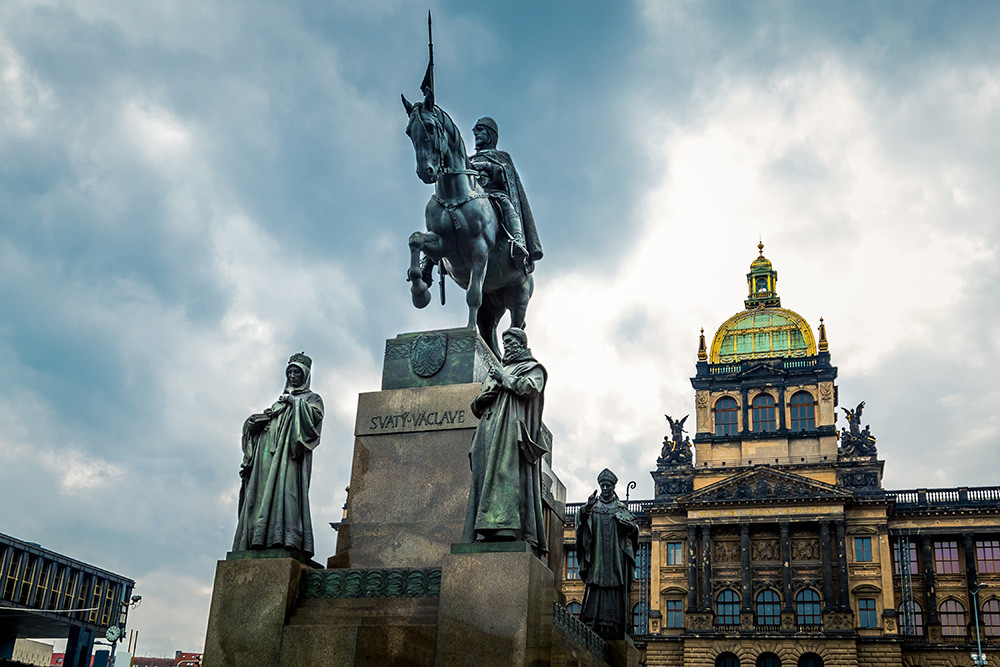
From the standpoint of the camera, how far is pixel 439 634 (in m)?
8.03

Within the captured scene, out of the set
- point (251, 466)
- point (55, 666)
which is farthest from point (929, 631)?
point (55, 666)

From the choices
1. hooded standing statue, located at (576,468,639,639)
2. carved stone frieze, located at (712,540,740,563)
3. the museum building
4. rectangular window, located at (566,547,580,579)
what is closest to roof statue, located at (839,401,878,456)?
the museum building

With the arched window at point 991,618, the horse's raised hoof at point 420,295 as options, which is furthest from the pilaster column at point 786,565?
the horse's raised hoof at point 420,295

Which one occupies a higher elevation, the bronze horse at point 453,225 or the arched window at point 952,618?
the arched window at point 952,618

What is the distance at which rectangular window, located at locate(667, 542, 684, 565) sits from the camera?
70438mm

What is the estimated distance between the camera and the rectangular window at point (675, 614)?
2709 inches

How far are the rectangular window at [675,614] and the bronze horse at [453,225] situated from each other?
61.2 m

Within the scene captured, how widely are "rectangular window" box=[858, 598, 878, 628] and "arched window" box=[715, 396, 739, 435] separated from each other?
15.6 m

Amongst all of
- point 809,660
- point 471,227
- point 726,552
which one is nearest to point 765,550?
point 726,552

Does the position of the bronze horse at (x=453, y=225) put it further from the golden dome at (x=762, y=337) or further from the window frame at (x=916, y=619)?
the golden dome at (x=762, y=337)

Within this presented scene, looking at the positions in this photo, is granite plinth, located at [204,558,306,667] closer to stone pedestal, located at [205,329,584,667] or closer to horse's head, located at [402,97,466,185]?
stone pedestal, located at [205,329,584,667]

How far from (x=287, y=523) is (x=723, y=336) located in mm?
74310

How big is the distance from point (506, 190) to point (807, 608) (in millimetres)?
61198

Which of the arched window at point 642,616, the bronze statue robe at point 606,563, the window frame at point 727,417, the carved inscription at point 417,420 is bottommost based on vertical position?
the bronze statue robe at point 606,563
